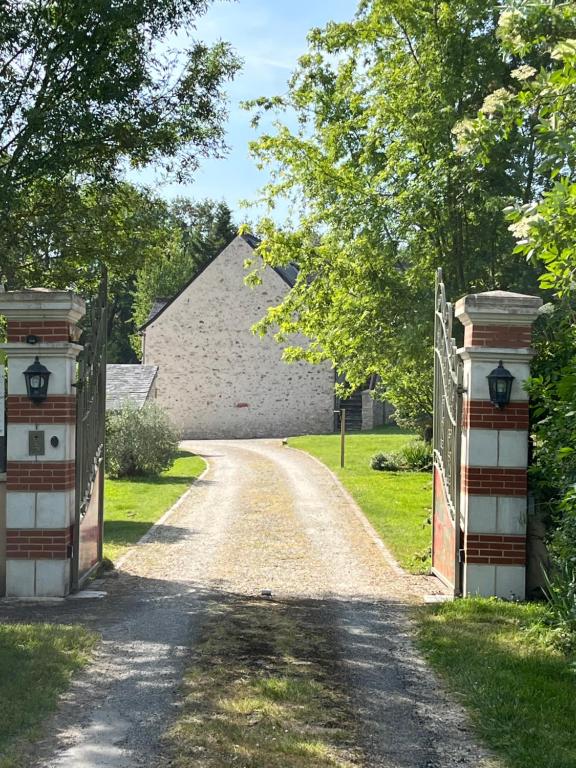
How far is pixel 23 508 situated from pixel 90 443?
1082 millimetres

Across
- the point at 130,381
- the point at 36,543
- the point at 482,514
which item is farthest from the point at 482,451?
the point at 130,381

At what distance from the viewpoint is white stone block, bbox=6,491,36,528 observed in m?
7.72

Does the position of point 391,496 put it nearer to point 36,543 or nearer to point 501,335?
point 501,335

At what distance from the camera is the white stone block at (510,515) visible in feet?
24.9

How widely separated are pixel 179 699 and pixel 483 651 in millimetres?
2228

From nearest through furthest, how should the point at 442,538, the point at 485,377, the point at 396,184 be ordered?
the point at 485,377 < the point at 442,538 < the point at 396,184

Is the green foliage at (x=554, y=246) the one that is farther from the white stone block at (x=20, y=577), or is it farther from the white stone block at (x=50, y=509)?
the white stone block at (x=20, y=577)

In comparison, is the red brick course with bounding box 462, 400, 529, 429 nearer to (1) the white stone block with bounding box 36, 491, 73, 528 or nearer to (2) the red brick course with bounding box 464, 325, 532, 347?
(2) the red brick course with bounding box 464, 325, 532, 347

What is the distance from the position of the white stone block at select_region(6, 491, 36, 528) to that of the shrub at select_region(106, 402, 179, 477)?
12705 mm

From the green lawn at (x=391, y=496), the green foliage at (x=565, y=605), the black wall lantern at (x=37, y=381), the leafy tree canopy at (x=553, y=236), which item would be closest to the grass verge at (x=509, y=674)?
the green foliage at (x=565, y=605)

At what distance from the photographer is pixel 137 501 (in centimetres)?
1644

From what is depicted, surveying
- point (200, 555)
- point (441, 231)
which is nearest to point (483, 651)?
point (200, 555)

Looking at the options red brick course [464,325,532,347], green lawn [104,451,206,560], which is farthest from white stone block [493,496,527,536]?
green lawn [104,451,206,560]

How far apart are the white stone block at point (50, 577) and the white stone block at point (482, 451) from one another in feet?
12.5
